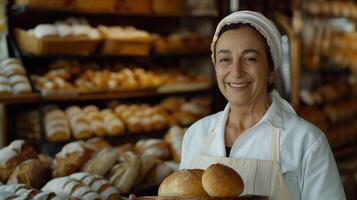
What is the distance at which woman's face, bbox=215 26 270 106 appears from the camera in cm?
177

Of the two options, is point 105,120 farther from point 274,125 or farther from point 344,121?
point 344,121

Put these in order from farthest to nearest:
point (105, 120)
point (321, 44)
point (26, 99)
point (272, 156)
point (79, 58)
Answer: point (321, 44) < point (79, 58) < point (105, 120) < point (26, 99) < point (272, 156)

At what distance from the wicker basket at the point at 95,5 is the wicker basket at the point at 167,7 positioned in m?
0.46

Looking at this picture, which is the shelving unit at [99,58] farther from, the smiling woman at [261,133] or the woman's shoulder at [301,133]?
the woman's shoulder at [301,133]

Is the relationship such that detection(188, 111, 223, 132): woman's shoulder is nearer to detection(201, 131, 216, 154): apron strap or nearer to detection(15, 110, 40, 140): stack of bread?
detection(201, 131, 216, 154): apron strap

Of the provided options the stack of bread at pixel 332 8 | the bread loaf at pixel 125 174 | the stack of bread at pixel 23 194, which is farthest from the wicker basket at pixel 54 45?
the stack of bread at pixel 332 8

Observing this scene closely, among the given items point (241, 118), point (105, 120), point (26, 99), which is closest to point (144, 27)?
point (105, 120)

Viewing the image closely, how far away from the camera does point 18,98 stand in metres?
4.03

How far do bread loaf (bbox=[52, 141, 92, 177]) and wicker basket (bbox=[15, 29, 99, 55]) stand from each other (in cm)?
147

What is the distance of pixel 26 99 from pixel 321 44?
152 inches

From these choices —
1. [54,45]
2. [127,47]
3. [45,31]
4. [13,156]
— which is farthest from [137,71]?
[13,156]

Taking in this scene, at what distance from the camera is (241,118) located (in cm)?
192

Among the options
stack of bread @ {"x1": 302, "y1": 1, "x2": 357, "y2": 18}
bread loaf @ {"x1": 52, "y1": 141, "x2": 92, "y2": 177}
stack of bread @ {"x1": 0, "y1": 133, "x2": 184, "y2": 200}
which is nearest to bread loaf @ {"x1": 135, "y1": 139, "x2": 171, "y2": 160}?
stack of bread @ {"x1": 0, "y1": 133, "x2": 184, "y2": 200}

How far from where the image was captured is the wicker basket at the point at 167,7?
17.0 ft
